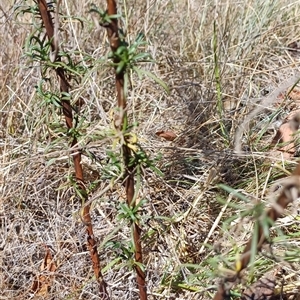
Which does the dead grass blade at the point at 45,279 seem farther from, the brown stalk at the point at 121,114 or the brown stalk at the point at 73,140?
the brown stalk at the point at 121,114

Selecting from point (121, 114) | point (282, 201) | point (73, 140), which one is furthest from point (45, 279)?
point (282, 201)

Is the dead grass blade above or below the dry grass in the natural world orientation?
below

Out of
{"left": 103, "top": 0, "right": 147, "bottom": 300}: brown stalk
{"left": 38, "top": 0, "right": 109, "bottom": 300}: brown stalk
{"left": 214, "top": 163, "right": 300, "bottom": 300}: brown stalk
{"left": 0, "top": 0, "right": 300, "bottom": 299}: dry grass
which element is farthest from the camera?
{"left": 0, "top": 0, "right": 300, "bottom": 299}: dry grass

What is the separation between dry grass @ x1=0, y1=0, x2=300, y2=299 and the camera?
1.51 metres

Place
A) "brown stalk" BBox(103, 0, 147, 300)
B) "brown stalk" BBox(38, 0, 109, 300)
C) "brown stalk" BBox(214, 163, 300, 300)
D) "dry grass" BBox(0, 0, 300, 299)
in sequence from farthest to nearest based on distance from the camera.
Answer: "dry grass" BBox(0, 0, 300, 299)
"brown stalk" BBox(38, 0, 109, 300)
"brown stalk" BBox(103, 0, 147, 300)
"brown stalk" BBox(214, 163, 300, 300)

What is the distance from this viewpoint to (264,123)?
1.91 metres

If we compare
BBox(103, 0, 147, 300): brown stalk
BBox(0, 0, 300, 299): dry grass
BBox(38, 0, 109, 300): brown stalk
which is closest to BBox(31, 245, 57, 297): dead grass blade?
BBox(0, 0, 300, 299): dry grass

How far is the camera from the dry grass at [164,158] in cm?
151

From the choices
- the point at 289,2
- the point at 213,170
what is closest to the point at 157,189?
the point at 213,170

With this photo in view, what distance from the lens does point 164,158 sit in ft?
5.76

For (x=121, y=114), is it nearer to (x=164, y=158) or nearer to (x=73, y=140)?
(x=73, y=140)

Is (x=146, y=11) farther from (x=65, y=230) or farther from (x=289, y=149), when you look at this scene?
(x=65, y=230)

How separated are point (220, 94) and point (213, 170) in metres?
0.33

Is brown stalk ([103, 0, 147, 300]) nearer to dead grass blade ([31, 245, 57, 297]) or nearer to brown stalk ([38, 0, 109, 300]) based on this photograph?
brown stalk ([38, 0, 109, 300])
